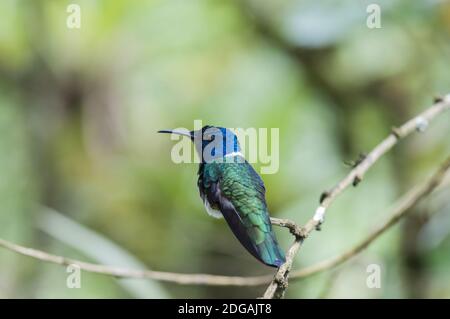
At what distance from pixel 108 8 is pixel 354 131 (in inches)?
51.8

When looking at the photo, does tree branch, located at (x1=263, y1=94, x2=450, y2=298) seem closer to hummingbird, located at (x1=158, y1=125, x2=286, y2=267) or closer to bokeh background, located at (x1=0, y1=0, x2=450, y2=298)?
hummingbird, located at (x1=158, y1=125, x2=286, y2=267)

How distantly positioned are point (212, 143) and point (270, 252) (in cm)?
33

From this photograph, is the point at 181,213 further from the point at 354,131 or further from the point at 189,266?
the point at 354,131

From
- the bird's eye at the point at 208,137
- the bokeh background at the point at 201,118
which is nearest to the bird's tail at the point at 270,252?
the bird's eye at the point at 208,137

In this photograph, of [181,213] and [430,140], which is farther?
[181,213]

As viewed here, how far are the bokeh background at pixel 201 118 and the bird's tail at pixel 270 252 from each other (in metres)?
1.42

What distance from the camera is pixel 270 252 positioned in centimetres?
103

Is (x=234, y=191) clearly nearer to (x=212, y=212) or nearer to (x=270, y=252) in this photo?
(x=212, y=212)

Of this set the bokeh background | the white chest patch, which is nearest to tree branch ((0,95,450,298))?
the white chest patch
